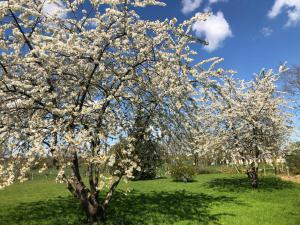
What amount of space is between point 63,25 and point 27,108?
119 inches

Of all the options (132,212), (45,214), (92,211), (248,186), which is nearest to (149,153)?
(132,212)

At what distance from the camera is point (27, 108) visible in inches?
452

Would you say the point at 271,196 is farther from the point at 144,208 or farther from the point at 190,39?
the point at 190,39

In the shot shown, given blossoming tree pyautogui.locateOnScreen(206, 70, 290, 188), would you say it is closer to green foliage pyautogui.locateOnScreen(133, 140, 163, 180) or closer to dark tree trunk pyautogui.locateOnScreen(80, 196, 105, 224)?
green foliage pyautogui.locateOnScreen(133, 140, 163, 180)

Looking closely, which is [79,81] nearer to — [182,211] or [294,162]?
[182,211]

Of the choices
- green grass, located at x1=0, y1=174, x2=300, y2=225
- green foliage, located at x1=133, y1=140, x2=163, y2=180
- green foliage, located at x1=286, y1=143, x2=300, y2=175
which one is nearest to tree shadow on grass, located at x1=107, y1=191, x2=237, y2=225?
green grass, located at x1=0, y1=174, x2=300, y2=225

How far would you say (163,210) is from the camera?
1597 centimetres

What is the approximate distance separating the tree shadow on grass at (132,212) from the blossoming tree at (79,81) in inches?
64.5

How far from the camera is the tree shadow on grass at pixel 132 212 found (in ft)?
45.1

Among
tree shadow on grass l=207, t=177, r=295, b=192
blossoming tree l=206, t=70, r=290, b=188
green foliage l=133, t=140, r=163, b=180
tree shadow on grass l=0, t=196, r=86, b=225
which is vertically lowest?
tree shadow on grass l=0, t=196, r=86, b=225

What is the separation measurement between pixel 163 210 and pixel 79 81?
7.34 meters

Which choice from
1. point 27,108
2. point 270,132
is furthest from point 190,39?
point 270,132

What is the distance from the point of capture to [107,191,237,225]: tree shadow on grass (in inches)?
535

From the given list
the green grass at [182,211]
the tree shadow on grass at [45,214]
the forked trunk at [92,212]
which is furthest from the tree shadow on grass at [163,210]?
the tree shadow on grass at [45,214]
